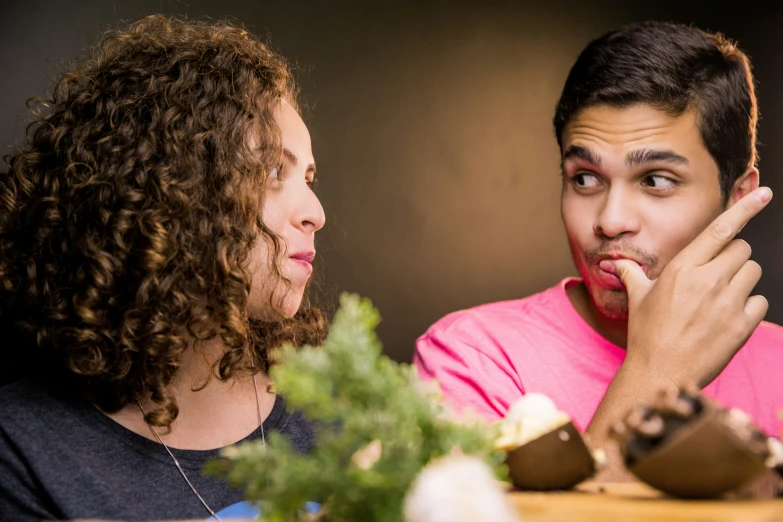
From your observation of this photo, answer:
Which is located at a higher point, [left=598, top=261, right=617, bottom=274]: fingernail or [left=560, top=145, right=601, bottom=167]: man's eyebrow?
[left=560, top=145, right=601, bottom=167]: man's eyebrow

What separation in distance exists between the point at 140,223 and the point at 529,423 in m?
0.76

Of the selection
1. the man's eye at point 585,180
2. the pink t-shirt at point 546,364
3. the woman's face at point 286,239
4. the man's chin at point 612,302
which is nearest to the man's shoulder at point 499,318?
the pink t-shirt at point 546,364

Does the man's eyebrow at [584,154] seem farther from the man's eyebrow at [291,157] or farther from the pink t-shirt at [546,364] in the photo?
the man's eyebrow at [291,157]

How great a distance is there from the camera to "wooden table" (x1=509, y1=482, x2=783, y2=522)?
1.85 feet

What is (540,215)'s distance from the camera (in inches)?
92.4

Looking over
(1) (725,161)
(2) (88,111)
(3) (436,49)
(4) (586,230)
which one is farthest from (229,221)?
(3) (436,49)

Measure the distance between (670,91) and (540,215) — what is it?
91cm

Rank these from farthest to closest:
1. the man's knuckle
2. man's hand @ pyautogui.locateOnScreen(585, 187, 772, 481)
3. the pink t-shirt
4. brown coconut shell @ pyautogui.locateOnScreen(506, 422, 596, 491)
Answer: the pink t-shirt < the man's knuckle < man's hand @ pyautogui.locateOnScreen(585, 187, 772, 481) < brown coconut shell @ pyautogui.locateOnScreen(506, 422, 596, 491)

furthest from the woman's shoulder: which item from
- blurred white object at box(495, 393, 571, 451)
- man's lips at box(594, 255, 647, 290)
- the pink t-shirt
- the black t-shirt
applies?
man's lips at box(594, 255, 647, 290)

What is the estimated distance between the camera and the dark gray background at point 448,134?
2199mm

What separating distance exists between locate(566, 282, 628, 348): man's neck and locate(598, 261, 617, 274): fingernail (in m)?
0.17

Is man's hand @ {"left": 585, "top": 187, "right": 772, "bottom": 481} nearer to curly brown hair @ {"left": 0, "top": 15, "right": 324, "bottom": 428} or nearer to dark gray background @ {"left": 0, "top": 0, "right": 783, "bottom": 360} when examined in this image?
curly brown hair @ {"left": 0, "top": 15, "right": 324, "bottom": 428}

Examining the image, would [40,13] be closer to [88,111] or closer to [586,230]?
[88,111]

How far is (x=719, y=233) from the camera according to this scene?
1.24 meters
